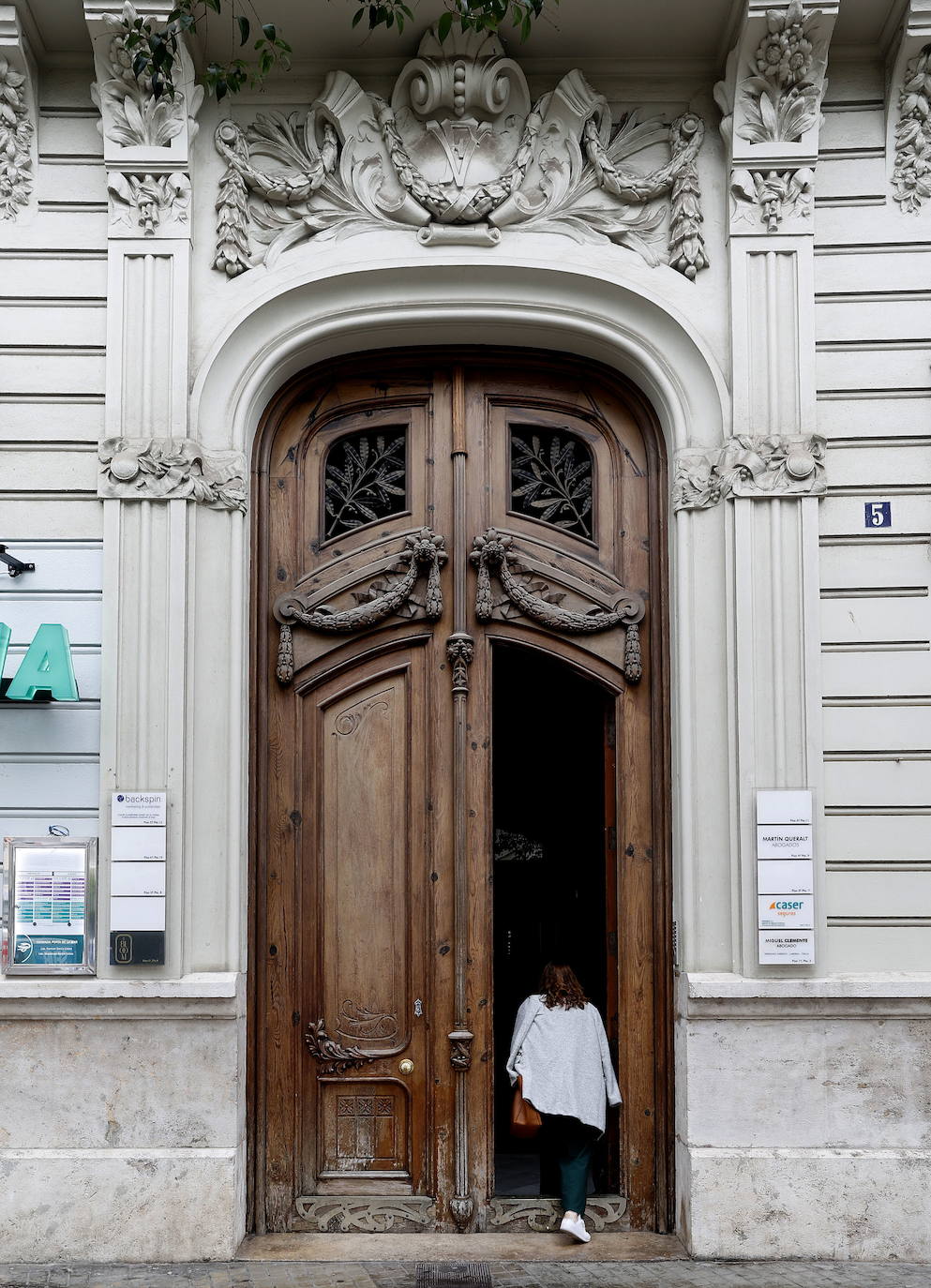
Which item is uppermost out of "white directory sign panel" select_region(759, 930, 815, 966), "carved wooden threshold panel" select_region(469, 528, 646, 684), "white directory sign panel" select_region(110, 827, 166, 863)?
"carved wooden threshold panel" select_region(469, 528, 646, 684)

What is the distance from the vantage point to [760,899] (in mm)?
6625

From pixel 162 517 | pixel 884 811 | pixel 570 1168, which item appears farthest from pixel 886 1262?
pixel 162 517

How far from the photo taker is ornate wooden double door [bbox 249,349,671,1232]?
7016 mm

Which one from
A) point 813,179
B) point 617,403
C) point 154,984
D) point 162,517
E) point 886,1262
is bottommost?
point 886,1262

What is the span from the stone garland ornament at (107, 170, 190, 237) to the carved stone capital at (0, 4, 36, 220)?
0.50 metres

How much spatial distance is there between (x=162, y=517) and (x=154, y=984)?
2.37m

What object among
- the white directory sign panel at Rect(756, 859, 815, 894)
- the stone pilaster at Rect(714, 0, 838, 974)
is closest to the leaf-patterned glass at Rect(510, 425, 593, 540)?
the stone pilaster at Rect(714, 0, 838, 974)

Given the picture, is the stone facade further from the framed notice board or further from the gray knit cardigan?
the gray knit cardigan

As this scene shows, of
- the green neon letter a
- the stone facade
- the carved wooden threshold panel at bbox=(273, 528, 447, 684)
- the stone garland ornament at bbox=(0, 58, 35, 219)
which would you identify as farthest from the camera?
the carved wooden threshold panel at bbox=(273, 528, 447, 684)

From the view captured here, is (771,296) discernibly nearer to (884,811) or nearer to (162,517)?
(884,811)

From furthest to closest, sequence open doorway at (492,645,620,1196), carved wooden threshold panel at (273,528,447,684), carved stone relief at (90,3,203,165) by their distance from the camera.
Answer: open doorway at (492,645,620,1196)
carved wooden threshold panel at (273,528,447,684)
carved stone relief at (90,3,203,165)

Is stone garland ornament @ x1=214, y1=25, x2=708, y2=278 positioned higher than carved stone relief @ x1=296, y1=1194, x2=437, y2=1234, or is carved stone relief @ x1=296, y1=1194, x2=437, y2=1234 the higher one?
stone garland ornament @ x1=214, y1=25, x2=708, y2=278

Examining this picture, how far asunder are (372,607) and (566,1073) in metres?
2.64

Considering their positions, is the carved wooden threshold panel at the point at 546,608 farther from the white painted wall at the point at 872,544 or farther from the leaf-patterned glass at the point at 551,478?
the white painted wall at the point at 872,544
